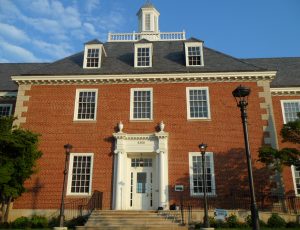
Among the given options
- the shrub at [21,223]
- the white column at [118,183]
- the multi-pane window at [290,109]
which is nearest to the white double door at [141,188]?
the white column at [118,183]

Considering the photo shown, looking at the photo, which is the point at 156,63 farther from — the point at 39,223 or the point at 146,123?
the point at 39,223

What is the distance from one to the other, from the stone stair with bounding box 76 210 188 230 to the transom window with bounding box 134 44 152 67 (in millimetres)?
10274

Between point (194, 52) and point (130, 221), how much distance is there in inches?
490

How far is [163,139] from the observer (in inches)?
707

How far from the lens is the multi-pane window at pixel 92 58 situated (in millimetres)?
21125

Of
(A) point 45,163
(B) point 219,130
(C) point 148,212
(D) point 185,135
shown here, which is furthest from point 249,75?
(A) point 45,163

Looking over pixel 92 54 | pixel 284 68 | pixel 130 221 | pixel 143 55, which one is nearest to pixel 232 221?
pixel 130 221

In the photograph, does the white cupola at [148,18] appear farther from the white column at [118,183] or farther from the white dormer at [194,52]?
the white column at [118,183]

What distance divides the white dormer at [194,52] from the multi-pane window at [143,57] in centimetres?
274

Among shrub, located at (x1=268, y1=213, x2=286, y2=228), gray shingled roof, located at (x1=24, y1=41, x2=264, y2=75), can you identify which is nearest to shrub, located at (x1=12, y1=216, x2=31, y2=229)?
gray shingled roof, located at (x1=24, y1=41, x2=264, y2=75)

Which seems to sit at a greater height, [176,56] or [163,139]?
[176,56]

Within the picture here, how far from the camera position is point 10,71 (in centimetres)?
2500

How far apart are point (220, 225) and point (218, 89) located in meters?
8.57

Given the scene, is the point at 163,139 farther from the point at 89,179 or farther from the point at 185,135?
the point at 89,179
